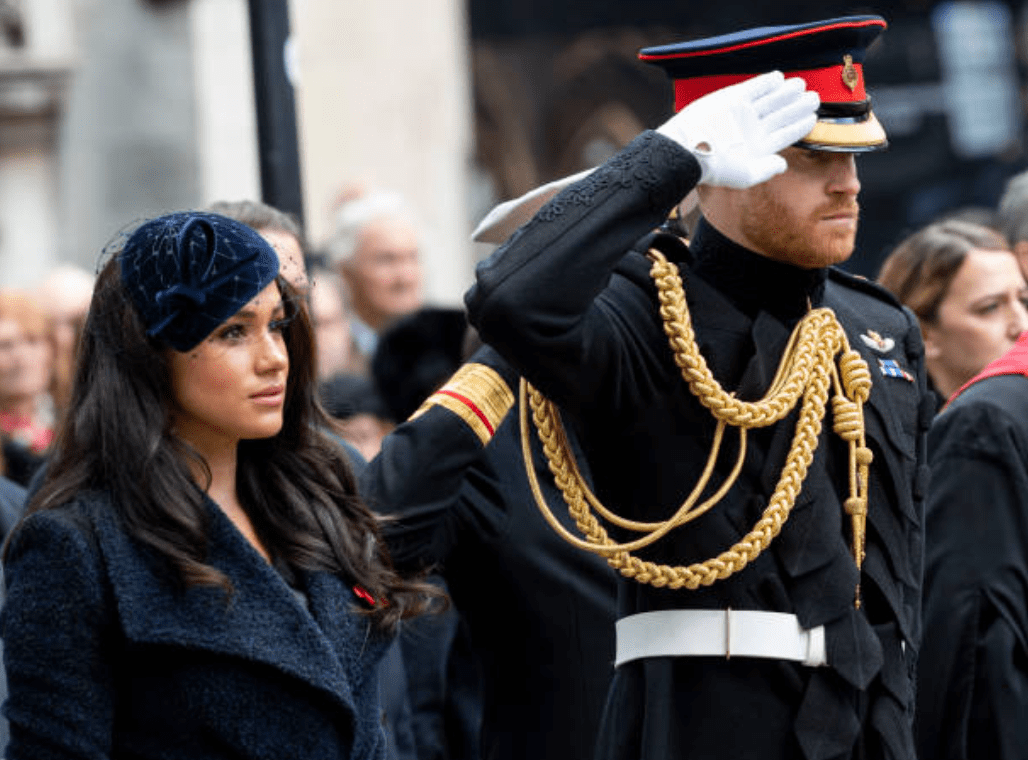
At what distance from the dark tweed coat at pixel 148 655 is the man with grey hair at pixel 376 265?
5.20 m

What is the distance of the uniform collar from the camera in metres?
4.88

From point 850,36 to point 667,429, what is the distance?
76cm

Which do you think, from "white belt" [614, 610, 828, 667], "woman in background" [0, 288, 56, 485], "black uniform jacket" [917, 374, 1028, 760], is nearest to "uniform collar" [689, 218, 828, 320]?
"white belt" [614, 610, 828, 667]

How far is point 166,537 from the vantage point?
177 inches

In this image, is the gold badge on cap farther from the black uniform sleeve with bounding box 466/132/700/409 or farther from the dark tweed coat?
the dark tweed coat

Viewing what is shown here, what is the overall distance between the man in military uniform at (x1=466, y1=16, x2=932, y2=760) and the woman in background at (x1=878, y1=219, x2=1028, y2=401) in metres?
2.05

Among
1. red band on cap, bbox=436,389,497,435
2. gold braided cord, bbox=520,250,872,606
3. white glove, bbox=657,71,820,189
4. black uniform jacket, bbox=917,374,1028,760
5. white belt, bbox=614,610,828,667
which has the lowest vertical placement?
black uniform jacket, bbox=917,374,1028,760

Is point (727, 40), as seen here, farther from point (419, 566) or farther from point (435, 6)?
point (435, 6)

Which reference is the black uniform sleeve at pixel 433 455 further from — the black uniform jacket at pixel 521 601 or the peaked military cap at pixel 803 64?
the peaked military cap at pixel 803 64

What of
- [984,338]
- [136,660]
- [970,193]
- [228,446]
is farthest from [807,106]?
[970,193]

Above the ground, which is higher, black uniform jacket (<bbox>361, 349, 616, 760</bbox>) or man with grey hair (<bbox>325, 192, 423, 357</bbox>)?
black uniform jacket (<bbox>361, 349, 616, 760</bbox>)

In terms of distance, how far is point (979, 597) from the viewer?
239 inches

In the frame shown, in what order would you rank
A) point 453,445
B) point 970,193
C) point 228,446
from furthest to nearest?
point 970,193, point 453,445, point 228,446

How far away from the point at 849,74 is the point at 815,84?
8 cm
